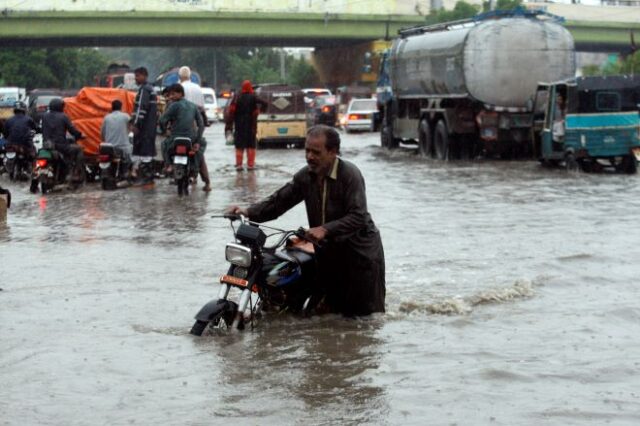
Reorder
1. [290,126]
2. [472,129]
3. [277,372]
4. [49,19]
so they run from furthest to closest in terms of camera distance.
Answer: [49,19] < [290,126] < [472,129] < [277,372]

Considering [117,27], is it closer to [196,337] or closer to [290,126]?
[290,126]

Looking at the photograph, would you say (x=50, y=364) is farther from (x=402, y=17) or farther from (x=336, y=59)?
(x=336, y=59)

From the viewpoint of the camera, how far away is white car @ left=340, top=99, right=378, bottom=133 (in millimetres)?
51406

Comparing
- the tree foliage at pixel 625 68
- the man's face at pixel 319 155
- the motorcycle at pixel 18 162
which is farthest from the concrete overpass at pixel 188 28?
the man's face at pixel 319 155

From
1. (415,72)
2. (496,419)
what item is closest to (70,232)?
(496,419)

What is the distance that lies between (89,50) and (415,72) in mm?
90406

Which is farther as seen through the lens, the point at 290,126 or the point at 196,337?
the point at 290,126

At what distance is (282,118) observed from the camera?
1481 inches

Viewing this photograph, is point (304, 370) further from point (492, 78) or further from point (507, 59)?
point (507, 59)

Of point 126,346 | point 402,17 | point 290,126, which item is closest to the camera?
point 126,346

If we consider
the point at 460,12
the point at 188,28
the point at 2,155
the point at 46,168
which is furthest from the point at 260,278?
the point at 460,12

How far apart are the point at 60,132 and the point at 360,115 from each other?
31.3 m

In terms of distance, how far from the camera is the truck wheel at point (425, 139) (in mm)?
31922

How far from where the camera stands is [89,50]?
121 m
